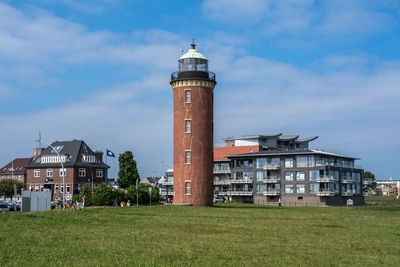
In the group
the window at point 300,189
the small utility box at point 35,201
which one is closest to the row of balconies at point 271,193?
the window at point 300,189

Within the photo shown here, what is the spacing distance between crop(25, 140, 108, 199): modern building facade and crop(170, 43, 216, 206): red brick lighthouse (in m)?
34.8

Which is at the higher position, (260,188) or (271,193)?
(260,188)

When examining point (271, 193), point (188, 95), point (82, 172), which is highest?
point (188, 95)

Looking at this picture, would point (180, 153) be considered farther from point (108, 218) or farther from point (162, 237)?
point (162, 237)

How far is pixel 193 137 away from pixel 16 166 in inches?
3572

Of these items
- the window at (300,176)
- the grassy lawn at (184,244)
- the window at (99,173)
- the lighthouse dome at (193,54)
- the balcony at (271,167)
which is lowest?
the grassy lawn at (184,244)

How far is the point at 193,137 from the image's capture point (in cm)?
6341

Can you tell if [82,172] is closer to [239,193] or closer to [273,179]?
[239,193]

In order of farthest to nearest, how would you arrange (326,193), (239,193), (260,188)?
1. (239,193)
2. (260,188)
3. (326,193)

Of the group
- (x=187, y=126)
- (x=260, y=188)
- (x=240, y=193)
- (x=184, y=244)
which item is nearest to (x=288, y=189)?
(x=260, y=188)

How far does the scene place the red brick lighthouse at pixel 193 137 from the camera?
63.4 metres

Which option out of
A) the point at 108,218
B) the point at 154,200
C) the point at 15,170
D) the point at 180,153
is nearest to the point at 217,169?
the point at 154,200

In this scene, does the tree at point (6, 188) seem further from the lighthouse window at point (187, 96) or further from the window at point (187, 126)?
the lighthouse window at point (187, 96)

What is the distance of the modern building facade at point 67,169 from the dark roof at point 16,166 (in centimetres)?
3603
